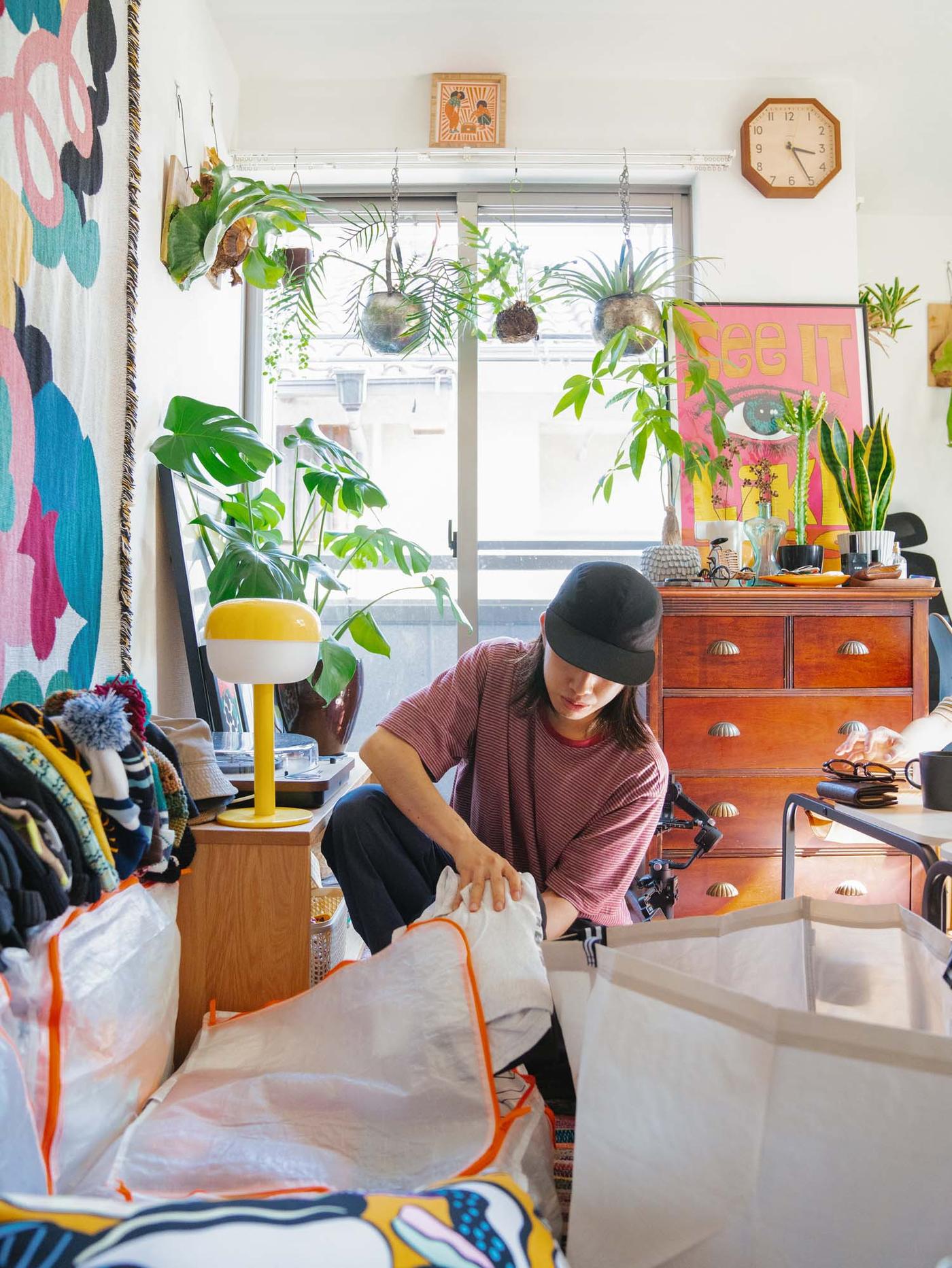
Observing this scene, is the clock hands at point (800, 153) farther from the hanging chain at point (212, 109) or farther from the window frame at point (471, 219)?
the hanging chain at point (212, 109)

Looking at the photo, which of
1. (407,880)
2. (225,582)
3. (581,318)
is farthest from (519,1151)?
(581,318)

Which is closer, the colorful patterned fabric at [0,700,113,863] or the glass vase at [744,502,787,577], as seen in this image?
the colorful patterned fabric at [0,700,113,863]

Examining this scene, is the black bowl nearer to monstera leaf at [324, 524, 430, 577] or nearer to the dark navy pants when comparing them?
monstera leaf at [324, 524, 430, 577]

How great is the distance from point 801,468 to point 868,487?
212mm

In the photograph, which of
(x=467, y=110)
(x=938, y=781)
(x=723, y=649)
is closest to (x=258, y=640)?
(x=938, y=781)

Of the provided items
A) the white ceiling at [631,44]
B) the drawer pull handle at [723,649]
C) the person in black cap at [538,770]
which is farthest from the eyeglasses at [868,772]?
the white ceiling at [631,44]

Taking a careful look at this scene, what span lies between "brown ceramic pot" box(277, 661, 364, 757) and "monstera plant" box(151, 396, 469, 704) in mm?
49

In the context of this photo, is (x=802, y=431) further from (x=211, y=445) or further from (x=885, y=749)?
(x=211, y=445)

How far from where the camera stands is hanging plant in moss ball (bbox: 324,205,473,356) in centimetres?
314

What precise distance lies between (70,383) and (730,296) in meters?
2.34

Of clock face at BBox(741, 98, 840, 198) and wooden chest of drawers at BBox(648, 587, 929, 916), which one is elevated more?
clock face at BBox(741, 98, 840, 198)

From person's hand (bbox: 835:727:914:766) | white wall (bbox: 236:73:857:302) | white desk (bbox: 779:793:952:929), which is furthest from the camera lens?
white wall (bbox: 236:73:857:302)

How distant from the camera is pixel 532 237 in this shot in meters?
3.42

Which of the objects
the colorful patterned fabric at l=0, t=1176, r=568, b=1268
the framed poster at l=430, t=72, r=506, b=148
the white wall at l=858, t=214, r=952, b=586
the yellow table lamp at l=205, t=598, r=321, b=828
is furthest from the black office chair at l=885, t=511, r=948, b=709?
the colorful patterned fabric at l=0, t=1176, r=568, b=1268
